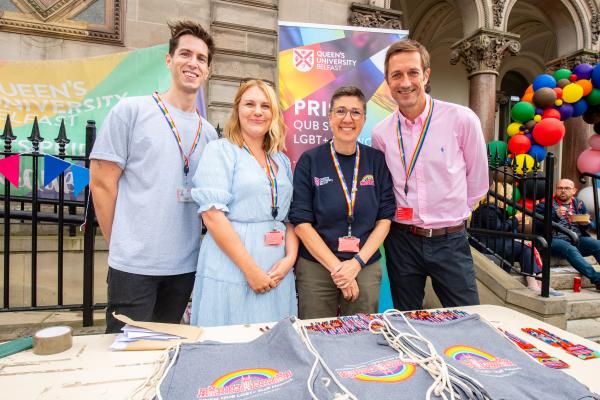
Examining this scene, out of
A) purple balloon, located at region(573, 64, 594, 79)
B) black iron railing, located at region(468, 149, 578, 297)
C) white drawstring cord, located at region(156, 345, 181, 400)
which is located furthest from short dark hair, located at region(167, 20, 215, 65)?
purple balloon, located at region(573, 64, 594, 79)

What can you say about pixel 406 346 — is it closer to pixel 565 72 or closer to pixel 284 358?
pixel 284 358

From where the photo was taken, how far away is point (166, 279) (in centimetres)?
198

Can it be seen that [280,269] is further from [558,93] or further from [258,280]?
[558,93]

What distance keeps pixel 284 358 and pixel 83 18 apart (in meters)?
5.84

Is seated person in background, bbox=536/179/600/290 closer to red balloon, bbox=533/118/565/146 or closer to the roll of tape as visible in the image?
red balloon, bbox=533/118/565/146

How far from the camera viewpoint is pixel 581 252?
5.46 m

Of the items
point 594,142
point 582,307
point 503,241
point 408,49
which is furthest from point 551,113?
point 408,49

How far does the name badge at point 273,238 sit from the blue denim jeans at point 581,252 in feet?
16.2

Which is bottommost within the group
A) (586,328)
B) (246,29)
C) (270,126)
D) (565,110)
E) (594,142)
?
(586,328)

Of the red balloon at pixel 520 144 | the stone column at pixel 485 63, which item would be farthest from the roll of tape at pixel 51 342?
the stone column at pixel 485 63

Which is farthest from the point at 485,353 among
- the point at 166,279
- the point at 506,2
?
the point at 506,2

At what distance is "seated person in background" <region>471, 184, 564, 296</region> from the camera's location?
14.6 feet

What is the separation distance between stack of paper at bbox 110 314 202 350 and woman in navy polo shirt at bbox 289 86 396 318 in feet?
3.13

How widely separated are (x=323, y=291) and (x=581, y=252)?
5.39 meters
